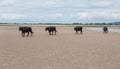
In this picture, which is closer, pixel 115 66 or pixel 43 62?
pixel 115 66

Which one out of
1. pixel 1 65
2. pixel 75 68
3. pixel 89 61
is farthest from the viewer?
pixel 89 61

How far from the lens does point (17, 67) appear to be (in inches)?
422

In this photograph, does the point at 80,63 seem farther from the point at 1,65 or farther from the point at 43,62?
the point at 1,65

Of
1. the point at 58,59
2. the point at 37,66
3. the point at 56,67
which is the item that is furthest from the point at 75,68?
the point at 58,59

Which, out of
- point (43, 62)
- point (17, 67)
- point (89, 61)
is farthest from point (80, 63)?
point (17, 67)

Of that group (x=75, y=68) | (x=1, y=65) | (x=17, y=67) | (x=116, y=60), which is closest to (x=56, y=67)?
(x=75, y=68)

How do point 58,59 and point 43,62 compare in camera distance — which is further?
point 58,59

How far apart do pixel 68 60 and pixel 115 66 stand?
7.32 ft

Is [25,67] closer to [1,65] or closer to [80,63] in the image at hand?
[1,65]

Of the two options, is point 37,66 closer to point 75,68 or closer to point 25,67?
point 25,67

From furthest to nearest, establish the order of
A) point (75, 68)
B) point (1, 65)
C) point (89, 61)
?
1. point (89, 61)
2. point (1, 65)
3. point (75, 68)

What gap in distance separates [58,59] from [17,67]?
246 cm

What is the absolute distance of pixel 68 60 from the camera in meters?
12.4

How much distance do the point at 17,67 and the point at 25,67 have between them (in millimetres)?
277
